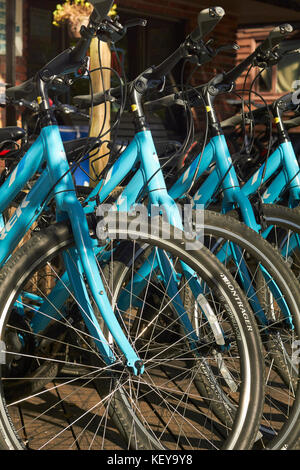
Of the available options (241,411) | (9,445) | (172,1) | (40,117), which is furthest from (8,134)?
(172,1)

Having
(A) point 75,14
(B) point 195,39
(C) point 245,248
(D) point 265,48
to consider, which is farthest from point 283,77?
(C) point 245,248

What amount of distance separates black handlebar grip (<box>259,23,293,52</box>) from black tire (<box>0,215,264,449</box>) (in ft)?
3.56

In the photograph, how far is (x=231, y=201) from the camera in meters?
2.80

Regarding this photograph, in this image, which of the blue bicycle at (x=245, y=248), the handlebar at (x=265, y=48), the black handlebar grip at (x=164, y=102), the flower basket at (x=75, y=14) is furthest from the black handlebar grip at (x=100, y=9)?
the flower basket at (x=75, y=14)

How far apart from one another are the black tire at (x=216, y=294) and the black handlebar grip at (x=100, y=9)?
0.67 metres

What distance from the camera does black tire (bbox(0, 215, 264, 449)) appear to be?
6.70 feet

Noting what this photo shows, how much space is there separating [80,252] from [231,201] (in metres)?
0.90

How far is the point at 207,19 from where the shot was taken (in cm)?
226

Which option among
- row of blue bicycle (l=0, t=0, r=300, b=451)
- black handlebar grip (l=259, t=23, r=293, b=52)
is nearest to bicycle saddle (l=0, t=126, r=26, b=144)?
row of blue bicycle (l=0, t=0, r=300, b=451)

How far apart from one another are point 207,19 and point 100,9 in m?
0.41

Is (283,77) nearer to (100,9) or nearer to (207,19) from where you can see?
(207,19)

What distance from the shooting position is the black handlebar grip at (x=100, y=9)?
6.58 feet

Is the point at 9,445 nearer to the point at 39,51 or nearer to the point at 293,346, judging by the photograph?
the point at 293,346

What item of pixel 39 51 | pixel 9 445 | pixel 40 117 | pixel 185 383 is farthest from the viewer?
pixel 39 51
